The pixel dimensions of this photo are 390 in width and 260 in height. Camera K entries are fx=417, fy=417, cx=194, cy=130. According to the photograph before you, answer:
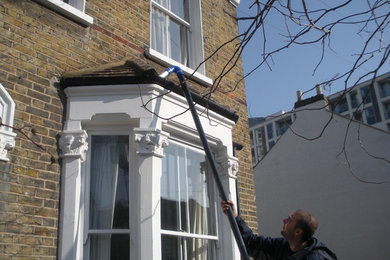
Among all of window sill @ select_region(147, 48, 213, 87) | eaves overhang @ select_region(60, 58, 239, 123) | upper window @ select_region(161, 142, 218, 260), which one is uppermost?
window sill @ select_region(147, 48, 213, 87)

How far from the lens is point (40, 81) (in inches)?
167

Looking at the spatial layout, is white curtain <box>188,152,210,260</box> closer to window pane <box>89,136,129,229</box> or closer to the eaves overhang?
window pane <box>89,136,129,229</box>

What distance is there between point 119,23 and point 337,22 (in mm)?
3643

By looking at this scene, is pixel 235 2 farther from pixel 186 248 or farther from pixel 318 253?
pixel 318 253

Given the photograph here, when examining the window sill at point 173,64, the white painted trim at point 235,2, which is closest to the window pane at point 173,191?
the window sill at point 173,64

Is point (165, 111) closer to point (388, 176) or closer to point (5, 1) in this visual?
point (5, 1)

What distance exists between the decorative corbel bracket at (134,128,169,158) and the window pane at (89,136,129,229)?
266 mm

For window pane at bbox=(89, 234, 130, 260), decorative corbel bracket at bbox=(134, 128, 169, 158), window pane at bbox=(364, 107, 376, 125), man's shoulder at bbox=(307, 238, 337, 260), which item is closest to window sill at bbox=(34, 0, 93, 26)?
decorative corbel bracket at bbox=(134, 128, 169, 158)

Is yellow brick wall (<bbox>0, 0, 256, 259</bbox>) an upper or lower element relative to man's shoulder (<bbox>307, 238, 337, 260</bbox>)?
upper

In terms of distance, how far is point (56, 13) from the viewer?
15.4 feet

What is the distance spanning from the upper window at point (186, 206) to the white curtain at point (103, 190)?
1.85 feet


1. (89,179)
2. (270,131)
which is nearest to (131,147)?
(89,179)

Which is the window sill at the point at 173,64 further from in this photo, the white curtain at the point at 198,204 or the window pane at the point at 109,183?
the window pane at the point at 109,183

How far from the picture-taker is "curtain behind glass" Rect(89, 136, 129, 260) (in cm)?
415
